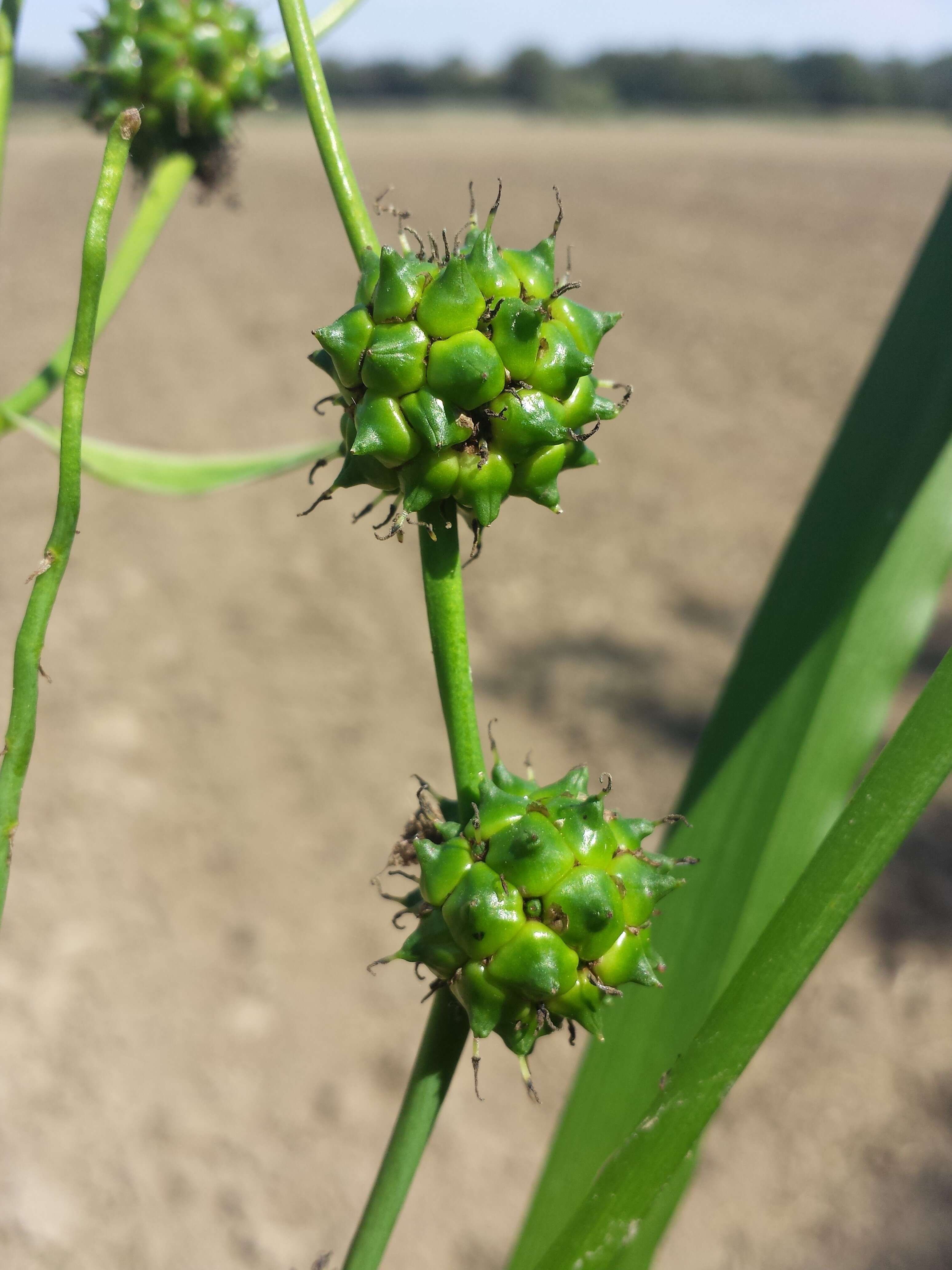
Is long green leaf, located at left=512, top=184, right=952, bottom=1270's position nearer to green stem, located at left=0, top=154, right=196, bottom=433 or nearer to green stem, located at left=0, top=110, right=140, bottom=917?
green stem, located at left=0, top=110, right=140, bottom=917

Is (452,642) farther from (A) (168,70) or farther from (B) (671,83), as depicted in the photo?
(B) (671,83)

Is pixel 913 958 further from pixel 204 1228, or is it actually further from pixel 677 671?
pixel 204 1228

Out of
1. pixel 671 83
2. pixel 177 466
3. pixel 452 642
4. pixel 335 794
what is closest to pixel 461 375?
pixel 452 642

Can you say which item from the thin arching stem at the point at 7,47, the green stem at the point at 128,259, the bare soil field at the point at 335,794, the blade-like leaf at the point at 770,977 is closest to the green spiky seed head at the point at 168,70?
the green stem at the point at 128,259

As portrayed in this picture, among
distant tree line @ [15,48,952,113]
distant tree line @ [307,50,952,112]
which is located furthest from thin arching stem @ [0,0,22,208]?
distant tree line @ [307,50,952,112]

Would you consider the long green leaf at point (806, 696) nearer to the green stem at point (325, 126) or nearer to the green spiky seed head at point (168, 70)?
the green stem at point (325, 126)

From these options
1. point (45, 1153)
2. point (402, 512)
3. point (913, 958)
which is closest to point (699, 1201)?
point (913, 958)
